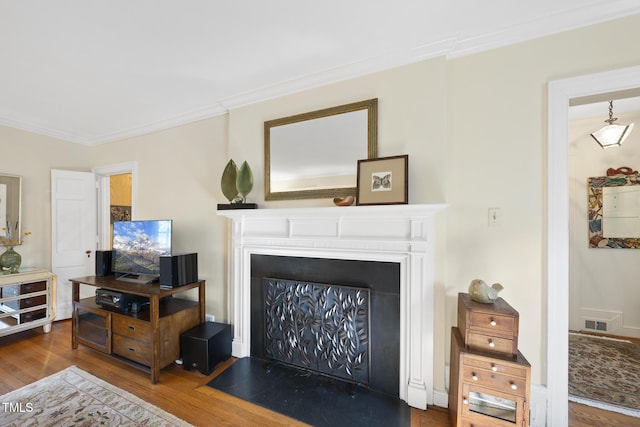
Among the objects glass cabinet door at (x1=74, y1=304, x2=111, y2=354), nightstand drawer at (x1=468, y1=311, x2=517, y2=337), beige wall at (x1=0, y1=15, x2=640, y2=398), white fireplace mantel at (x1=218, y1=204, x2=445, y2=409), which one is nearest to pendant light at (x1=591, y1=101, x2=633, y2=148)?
beige wall at (x1=0, y1=15, x2=640, y2=398)

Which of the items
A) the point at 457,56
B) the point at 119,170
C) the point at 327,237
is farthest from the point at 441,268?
the point at 119,170

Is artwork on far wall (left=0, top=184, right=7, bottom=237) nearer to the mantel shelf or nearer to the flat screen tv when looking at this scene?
the flat screen tv

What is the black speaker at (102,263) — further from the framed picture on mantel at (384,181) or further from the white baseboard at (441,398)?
the white baseboard at (441,398)

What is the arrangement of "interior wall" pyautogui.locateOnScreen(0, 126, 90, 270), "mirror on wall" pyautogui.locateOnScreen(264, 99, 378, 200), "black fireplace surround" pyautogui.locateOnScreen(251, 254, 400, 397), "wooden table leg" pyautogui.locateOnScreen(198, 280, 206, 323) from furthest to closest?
1. "interior wall" pyautogui.locateOnScreen(0, 126, 90, 270)
2. "wooden table leg" pyautogui.locateOnScreen(198, 280, 206, 323)
3. "mirror on wall" pyautogui.locateOnScreen(264, 99, 378, 200)
4. "black fireplace surround" pyautogui.locateOnScreen(251, 254, 400, 397)

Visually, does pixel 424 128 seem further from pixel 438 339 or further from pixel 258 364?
pixel 258 364

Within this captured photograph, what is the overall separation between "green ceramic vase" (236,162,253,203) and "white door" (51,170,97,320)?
2.86 metres

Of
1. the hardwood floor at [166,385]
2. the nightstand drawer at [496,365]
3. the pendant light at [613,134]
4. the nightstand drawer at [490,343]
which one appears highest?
the pendant light at [613,134]

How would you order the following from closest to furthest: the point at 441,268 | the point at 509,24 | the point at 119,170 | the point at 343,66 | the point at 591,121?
1. the point at 509,24
2. the point at 441,268
3. the point at 343,66
4. the point at 591,121
5. the point at 119,170

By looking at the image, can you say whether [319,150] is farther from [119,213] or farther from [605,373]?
[119,213]

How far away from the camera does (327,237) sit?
200 cm

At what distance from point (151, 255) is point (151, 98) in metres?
1.59

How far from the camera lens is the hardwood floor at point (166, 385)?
5.35ft

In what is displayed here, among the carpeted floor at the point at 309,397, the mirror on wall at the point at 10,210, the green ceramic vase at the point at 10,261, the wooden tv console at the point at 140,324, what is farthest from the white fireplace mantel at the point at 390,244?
the mirror on wall at the point at 10,210

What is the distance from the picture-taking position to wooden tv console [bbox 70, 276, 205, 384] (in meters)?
2.06
